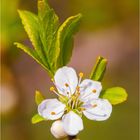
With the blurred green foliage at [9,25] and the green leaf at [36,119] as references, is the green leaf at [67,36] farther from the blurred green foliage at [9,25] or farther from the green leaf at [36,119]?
the blurred green foliage at [9,25]

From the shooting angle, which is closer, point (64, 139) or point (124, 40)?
point (64, 139)

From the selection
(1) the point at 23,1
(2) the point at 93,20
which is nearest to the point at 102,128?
(2) the point at 93,20

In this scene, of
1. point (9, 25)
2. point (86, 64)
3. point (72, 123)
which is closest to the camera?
point (72, 123)

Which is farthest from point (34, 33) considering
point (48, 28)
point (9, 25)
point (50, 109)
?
point (9, 25)

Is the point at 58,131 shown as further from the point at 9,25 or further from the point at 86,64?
the point at 86,64

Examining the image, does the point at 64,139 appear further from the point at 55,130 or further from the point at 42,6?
the point at 42,6

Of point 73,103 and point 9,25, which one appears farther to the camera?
point 9,25
